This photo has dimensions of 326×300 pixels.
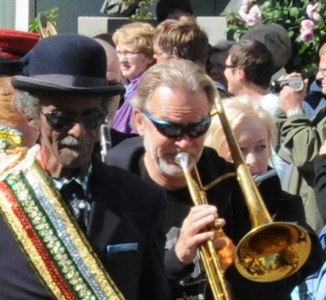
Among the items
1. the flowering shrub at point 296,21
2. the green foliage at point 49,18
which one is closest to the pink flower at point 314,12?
the flowering shrub at point 296,21

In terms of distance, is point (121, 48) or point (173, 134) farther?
point (121, 48)

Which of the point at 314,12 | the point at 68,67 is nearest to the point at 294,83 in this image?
the point at 314,12

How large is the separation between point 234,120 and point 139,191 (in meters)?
1.35

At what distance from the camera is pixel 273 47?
809 centimetres

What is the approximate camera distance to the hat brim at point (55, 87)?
132 inches

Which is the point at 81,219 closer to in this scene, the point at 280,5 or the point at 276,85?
the point at 276,85

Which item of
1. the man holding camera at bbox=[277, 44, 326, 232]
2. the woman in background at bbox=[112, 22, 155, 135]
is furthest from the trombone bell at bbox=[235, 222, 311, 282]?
the woman in background at bbox=[112, 22, 155, 135]

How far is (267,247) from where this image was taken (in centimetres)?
416

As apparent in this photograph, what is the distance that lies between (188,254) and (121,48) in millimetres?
3478

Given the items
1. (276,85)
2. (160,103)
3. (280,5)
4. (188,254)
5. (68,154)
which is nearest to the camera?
(68,154)

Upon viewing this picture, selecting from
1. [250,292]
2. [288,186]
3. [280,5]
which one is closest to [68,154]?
[250,292]

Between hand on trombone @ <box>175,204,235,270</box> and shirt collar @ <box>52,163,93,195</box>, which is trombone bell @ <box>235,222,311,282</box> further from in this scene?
shirt collar @ <box>52,163,93,195</box>

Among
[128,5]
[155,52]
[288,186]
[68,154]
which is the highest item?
[68,154]

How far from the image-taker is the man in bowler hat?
10.9ft
